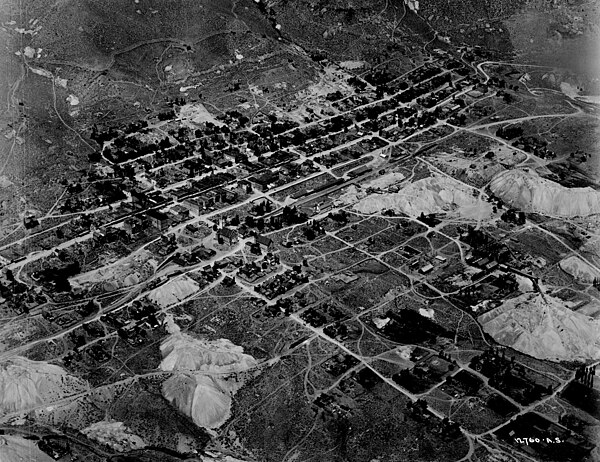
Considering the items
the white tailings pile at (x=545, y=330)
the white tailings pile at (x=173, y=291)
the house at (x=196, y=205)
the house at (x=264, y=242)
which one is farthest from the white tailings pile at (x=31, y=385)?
the white tailings pile at (x=545, y=330)

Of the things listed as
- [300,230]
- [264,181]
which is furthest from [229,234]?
[264,181]

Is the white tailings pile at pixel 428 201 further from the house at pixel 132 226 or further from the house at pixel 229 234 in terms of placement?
the house at pixel 132 226

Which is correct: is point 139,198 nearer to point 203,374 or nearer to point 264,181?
point 264,181

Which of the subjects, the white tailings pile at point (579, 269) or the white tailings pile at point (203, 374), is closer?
the white tailings pile at point (203, 374)

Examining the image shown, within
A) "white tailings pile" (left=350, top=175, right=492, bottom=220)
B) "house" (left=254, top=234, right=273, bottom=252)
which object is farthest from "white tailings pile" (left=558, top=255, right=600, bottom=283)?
"house" (left=254, top=234, right=273, bottom=252)

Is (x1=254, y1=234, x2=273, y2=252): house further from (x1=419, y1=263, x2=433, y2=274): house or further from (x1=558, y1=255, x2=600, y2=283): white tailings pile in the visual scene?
(x1=558, y1=255, x2=600, y2=283): white tailings pile
